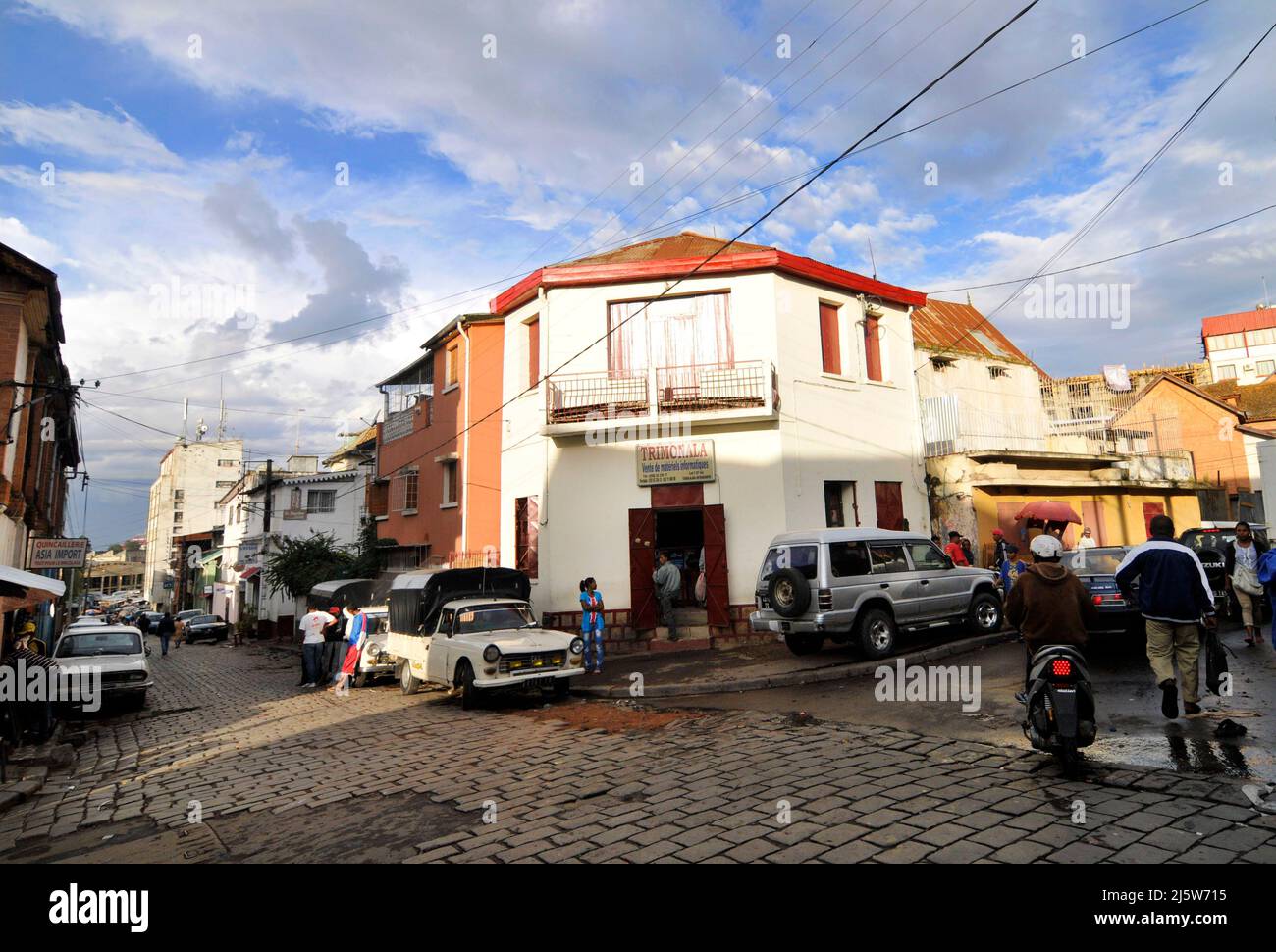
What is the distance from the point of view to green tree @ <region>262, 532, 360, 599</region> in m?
27.4

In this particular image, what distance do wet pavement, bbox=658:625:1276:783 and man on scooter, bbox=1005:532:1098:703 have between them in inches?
41.1

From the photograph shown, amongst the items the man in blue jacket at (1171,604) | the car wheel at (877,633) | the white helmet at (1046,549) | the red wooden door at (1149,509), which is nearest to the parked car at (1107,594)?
the car wheel at (877,633)

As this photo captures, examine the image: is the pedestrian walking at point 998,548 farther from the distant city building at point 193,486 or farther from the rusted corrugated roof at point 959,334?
the distant city building at point 193,486

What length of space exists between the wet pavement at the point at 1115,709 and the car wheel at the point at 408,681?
5358 mm

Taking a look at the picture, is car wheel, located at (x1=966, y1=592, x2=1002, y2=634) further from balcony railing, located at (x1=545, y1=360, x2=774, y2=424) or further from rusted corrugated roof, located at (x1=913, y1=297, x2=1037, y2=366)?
rusted corrugated roof, located at (x1=913, y1=297, x2=1037, y2=366)

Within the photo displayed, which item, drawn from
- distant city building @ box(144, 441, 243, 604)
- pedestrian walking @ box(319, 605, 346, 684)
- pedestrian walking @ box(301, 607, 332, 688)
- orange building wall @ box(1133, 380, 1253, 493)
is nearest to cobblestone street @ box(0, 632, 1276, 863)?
pedestrian walking @ box(301, 607, 332, 688)

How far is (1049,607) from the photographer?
18.9 ft

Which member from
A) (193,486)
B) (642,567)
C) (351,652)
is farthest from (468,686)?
(193,486)

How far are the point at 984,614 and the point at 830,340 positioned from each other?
26.1ft

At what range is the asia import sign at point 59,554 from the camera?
1566cm

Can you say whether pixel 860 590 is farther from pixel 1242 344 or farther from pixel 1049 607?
pixel 1242 344
